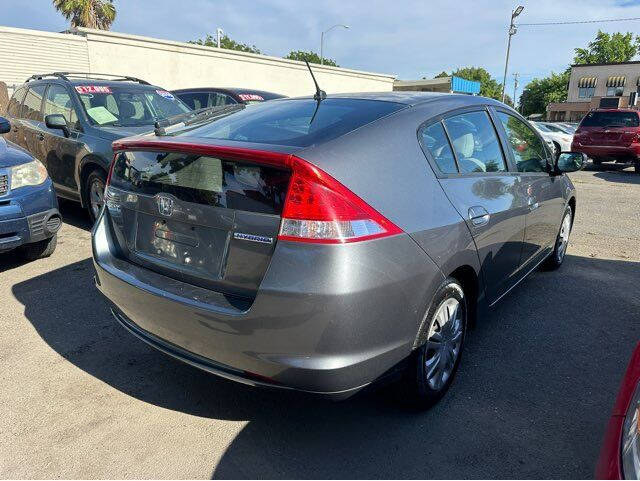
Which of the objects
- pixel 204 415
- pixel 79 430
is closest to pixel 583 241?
pixel 204 415

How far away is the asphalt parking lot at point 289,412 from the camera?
225 centimetres

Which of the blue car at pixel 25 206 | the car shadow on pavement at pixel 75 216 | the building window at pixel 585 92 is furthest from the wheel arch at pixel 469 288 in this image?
the building window at pixel 585 92

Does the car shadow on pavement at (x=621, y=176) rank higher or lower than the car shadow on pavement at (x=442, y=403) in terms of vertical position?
higher

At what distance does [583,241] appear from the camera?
610cm

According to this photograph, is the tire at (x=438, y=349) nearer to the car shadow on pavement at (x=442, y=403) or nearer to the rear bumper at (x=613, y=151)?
the car shadow on pavement at (x=442, y=403)

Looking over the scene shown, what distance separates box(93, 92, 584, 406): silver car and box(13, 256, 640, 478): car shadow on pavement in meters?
0.27

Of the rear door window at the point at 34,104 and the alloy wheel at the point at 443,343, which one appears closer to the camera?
the alloy wheel at the point at 443,343

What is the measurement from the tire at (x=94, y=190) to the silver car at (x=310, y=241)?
299 cm

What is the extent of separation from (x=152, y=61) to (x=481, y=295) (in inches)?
676

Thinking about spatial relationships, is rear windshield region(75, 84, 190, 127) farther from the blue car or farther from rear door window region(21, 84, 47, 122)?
the blue car

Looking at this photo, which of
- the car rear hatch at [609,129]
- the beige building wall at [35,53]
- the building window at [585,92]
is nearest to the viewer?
the car rear hatch at [609,129]

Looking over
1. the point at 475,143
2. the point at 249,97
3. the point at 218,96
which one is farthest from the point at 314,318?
the point at 218,96

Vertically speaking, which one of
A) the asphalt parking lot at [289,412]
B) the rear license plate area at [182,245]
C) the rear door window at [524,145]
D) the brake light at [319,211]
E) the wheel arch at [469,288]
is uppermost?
the rear door window at [524,145]

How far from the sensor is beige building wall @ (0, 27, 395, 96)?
14359 millimetres
